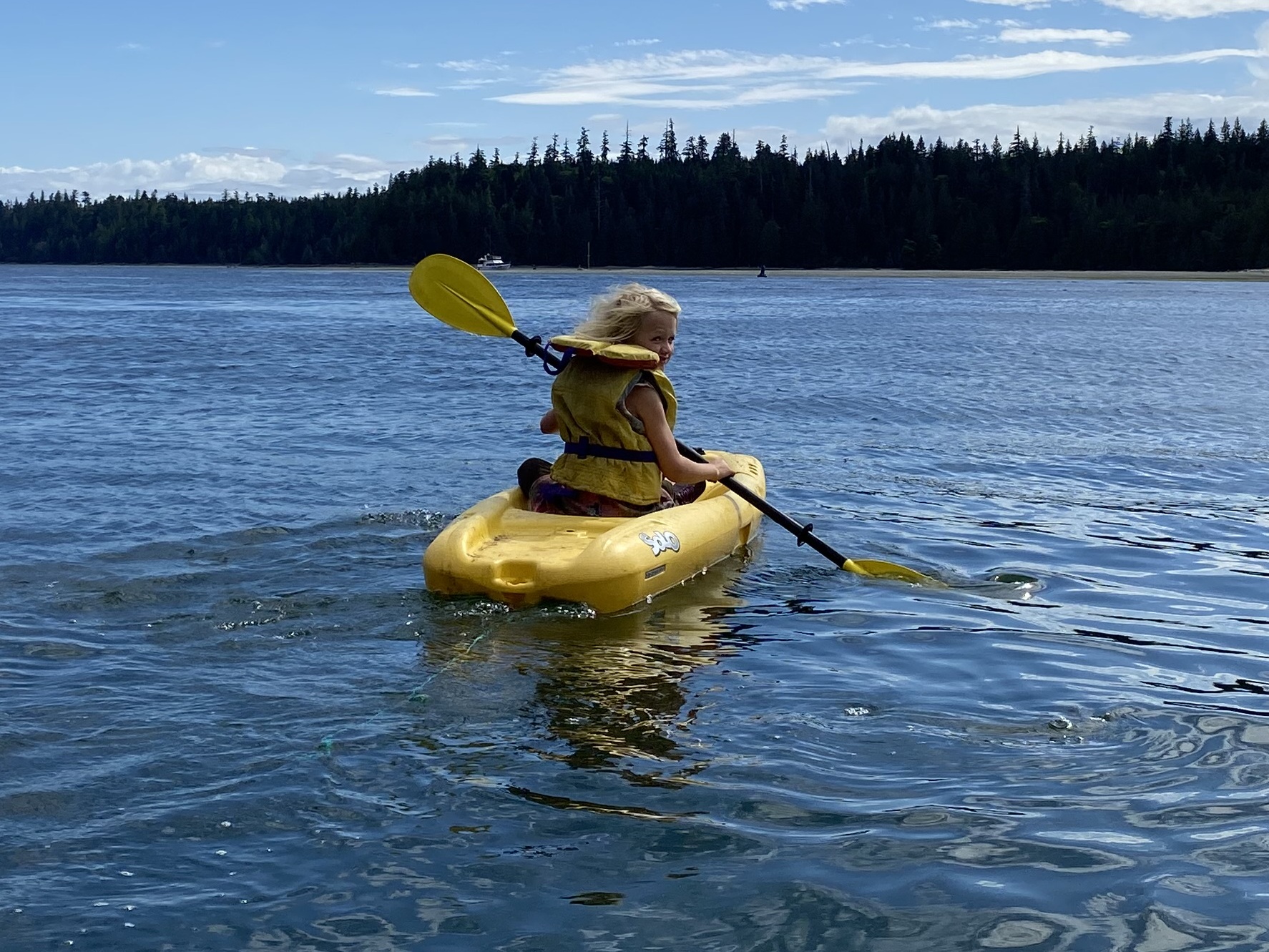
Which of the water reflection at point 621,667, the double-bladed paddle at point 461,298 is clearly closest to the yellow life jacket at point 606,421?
the water reflection at point 621,667

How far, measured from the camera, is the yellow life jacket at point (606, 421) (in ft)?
22.2

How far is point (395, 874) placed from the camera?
370cm

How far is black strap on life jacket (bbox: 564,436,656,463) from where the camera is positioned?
7027 mm

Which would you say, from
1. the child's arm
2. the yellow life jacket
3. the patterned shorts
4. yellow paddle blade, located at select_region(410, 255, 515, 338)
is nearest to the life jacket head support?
the yellow life jacket

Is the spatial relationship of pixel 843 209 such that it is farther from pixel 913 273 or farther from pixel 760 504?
pixel 760 504

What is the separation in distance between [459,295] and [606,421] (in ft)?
7.19

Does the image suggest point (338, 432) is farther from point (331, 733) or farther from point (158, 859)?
point (158, 859)

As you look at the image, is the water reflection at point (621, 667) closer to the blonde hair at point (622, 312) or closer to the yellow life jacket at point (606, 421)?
the yellow life jacket at point (606, 421)

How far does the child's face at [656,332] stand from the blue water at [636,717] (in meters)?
1.31

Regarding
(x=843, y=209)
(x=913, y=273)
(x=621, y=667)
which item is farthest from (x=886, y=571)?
(x=843, y=209)

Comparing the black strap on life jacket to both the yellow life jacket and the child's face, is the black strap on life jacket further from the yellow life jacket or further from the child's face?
the child's face

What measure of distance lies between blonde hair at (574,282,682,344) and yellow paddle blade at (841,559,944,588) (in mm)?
1912

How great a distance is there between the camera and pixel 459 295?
8.63 m

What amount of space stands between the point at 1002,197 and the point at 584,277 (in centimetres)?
3791
